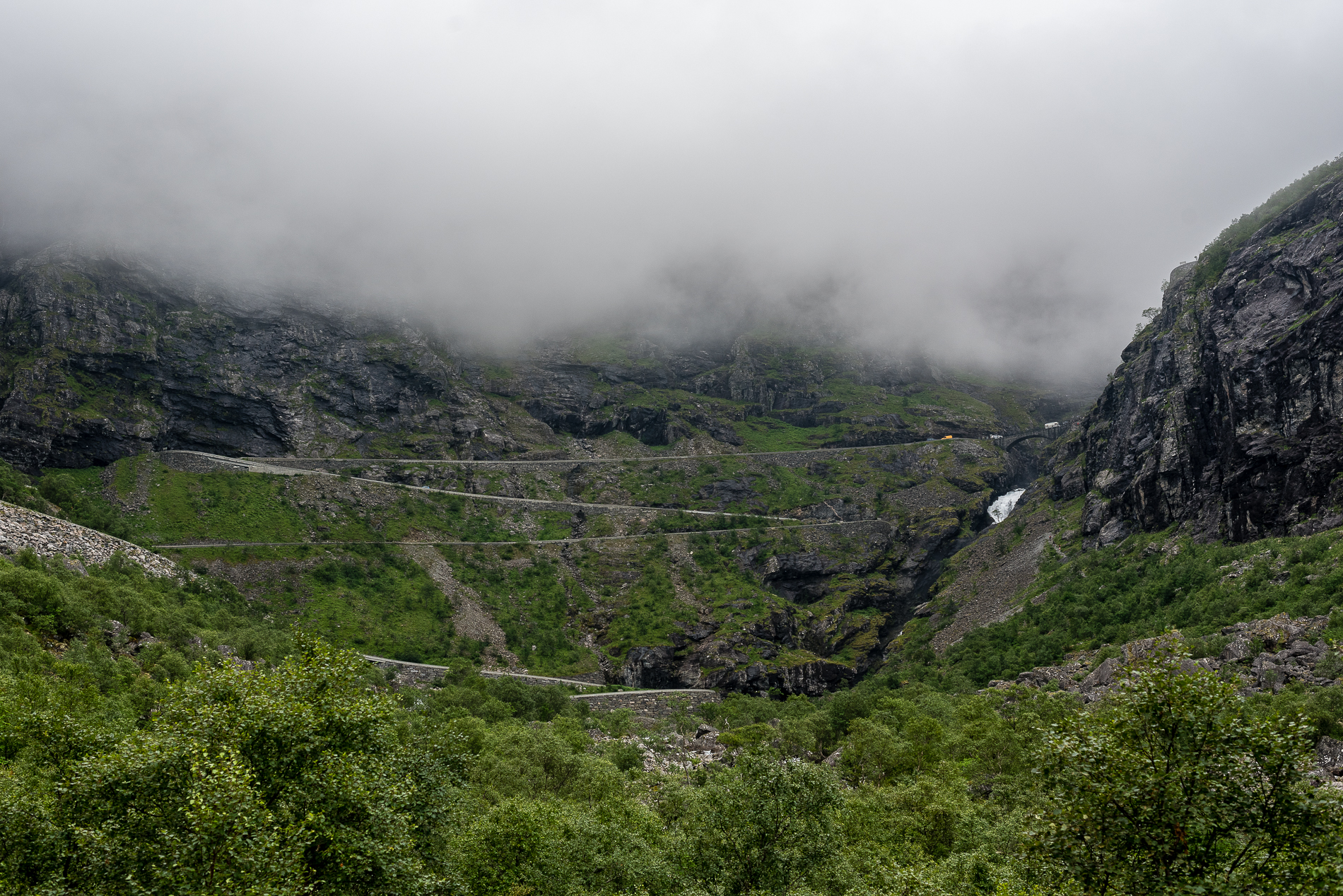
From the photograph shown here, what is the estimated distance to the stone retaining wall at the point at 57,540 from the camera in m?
75.0

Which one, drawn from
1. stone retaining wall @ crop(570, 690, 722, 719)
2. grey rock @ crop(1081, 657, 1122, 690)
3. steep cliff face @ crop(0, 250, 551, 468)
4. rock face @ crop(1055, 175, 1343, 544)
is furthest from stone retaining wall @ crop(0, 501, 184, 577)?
rock face @ crop(1055, 175, 1343, 544)

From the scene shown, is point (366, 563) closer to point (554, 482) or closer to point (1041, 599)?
point (554, 482)

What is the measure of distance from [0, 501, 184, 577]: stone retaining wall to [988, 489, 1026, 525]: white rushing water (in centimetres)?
17917

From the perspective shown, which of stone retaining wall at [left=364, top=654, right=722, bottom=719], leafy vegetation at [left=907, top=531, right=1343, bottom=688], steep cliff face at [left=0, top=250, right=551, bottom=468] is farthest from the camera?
steep cliff face at [left=0, top=250, right=551, bottom=468]

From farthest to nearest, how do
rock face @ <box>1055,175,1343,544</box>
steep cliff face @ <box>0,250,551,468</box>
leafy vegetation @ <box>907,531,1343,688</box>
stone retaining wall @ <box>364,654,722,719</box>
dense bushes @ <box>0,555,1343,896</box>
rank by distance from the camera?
steep cliff face @ <box>0,250,551,468</box> → stone retaining wall @ <box>364,654,722,719</box> → rock face @ <box>1055,175,1343,544</box> → leafy vegetation @ <box>907,531,1343,688</box> → dense bushes @ <box>0,555,1343,896</box>

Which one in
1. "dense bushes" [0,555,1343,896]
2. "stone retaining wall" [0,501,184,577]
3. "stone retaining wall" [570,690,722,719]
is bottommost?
"dense bushes" [0,555,1343,896]

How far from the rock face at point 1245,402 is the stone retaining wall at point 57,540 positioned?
148157 mm

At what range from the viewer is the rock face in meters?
92.1

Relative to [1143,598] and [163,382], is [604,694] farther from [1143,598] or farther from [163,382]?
[163,382]

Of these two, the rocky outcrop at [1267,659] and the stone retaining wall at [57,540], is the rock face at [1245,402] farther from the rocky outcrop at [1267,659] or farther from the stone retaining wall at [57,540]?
the stone retaining wall at [57,540]

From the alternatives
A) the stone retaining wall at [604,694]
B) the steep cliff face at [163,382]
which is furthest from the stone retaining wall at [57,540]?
the steep cliff face at [163,382]

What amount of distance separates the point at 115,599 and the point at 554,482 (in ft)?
408

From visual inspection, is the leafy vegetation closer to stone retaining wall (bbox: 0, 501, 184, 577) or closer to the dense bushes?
the dense bushes

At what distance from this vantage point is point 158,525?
13138cm
